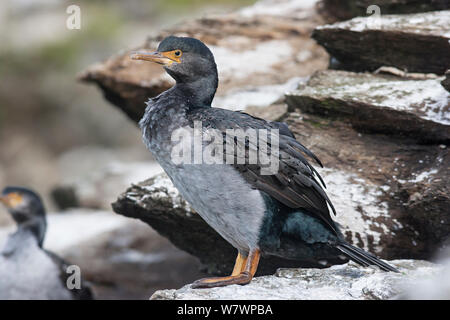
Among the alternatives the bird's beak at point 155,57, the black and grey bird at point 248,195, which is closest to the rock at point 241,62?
the bird's beak at point 155,57

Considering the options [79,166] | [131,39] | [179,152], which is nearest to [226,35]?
[179,152]

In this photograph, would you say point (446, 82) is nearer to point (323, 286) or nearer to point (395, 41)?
point (395, 41)

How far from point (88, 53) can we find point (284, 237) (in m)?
13.4

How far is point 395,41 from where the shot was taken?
589 centimetres

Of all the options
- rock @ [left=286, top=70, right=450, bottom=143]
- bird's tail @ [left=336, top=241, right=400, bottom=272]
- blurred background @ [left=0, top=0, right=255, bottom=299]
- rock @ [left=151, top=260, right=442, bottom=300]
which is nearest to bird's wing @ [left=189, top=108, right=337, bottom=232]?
bird's tail @ [left=336, top=241, right=400, bottom=272]

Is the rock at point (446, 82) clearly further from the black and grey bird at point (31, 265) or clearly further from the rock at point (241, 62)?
the black and grey bird at point (31, 265)

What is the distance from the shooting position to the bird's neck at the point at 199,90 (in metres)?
4.62

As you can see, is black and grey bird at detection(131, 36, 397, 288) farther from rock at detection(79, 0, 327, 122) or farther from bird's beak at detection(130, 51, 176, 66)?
rock at detection(79, 0, 327, 122)

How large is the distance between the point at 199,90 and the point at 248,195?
95 cm

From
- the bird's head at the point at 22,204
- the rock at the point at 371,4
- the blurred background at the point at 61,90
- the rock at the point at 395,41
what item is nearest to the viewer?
the rock at the point at 395,41

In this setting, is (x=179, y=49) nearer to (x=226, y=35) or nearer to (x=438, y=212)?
(x=438, y=212)

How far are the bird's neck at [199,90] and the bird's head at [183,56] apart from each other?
0.17 ft

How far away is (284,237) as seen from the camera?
14.3ft

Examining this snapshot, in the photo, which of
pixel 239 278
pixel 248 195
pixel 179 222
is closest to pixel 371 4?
pixel 179 222
